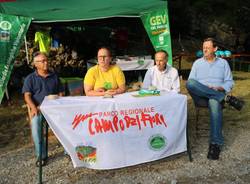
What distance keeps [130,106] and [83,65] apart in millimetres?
7329

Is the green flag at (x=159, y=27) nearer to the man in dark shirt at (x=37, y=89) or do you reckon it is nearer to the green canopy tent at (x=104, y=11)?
the green canopy tent at (x=104, y=11)

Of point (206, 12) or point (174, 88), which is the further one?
point (206, 12)

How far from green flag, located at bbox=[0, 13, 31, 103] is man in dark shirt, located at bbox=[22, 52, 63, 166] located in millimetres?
1827

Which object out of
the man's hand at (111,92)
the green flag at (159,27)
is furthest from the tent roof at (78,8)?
the man's hand at (111,92)

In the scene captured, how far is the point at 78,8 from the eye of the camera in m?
6.76

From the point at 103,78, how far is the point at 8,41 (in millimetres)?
2287

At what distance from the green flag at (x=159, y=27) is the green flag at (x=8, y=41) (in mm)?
2263

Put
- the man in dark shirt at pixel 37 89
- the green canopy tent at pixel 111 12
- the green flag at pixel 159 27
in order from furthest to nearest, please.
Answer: the green flag at pixel 159 27 < the green canopy tent at pixel 111 12 < the man in dark shirt at pixel 37 89

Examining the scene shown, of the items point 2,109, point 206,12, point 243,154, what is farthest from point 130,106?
point 206,12

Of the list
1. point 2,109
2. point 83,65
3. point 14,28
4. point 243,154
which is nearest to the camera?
point 243,154

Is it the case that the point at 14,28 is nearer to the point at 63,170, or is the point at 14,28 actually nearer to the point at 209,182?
the point at 63,170

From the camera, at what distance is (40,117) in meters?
3.62

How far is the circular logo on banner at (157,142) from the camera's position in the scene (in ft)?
11.6

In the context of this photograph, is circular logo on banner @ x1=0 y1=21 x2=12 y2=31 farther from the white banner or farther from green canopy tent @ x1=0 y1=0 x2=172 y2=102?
the white banner
